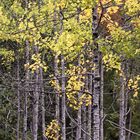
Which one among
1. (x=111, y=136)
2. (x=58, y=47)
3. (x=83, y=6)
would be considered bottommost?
(x=111, y=136)

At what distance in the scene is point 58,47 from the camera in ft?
21.9

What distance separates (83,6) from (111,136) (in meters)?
19.3

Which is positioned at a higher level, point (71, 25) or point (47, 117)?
point (71, 25)

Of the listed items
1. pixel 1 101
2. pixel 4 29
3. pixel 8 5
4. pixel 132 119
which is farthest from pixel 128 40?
pixel 132 119

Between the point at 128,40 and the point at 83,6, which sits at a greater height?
the point at 83,6

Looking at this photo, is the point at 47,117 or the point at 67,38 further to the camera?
the point at 47,117

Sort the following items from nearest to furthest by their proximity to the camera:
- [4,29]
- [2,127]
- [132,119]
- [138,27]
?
[138,27], [4,29], [2,127], [132,119]

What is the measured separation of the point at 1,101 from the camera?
2020 cm

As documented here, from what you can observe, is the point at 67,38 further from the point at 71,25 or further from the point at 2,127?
the point at 2,127

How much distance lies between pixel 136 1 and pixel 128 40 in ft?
2.43

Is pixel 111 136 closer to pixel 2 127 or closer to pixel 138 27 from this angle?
pixel 2 127

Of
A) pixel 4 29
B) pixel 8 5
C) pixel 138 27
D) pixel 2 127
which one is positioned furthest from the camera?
pixel 2 127

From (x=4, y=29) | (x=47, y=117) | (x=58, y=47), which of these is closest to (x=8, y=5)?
(x=4, y=29)

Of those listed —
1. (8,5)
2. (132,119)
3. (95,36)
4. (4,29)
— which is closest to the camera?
(95,36)
